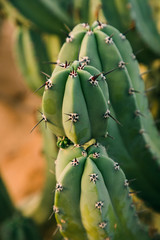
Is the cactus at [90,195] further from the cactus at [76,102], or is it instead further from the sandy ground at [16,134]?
the sandy ground at [16,134]

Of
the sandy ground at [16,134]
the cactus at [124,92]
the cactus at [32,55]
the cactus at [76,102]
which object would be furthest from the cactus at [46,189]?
the cactus at [76,102]

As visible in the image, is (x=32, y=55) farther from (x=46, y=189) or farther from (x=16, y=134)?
(x=16, y=134)

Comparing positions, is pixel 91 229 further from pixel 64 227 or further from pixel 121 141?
pixel 121 141

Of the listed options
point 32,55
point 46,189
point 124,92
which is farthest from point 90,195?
point 32,55

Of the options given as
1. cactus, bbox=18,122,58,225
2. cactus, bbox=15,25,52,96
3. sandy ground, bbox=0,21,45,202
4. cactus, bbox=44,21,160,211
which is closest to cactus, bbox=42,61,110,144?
cactus, bbox=44,21,160,211

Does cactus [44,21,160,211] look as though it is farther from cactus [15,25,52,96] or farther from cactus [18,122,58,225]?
cactus [15,25,52,96]

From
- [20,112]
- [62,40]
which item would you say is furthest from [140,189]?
[20,112]
